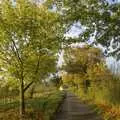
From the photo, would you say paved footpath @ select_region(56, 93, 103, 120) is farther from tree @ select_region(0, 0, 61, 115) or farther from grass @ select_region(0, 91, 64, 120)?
tree @ select_region(0, 0, 61, 115)

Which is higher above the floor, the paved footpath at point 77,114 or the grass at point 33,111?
the grass at point 33,111

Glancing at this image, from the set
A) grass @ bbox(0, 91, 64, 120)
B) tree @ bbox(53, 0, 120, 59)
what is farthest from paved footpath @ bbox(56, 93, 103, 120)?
tree @ bbox(53, 0, 120, 59)

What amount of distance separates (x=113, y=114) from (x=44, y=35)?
6528 mm

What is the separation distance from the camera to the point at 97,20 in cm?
1631

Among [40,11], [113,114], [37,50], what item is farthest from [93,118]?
[40,11]

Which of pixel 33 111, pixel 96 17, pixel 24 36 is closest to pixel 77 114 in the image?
pixel 33 111

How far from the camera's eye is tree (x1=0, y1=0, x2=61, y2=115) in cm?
2477

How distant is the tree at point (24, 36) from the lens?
24.8 m

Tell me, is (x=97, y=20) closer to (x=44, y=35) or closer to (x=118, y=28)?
(x=118, y=28)

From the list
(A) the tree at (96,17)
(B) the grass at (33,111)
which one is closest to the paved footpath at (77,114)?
(B) the grass at (33,111)

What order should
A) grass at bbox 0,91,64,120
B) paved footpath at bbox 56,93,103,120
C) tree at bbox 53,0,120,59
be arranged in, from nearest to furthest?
tree at bbox 53,0,120,59 → grass at bbox 0,91,64,120 → paved footpath at bbox 56,93,103,120

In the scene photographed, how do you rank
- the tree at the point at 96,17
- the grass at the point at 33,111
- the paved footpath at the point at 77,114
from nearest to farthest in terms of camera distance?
1. the tree at the point at 96,17
2. the grass at the point at 33,111
3. the paved footpath at the point at 77,114

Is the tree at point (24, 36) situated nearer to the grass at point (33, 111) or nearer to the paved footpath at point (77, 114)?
the grass at point (33, 111)

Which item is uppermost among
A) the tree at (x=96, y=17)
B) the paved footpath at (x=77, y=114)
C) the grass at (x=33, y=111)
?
the tree at (x=96, y=17)
